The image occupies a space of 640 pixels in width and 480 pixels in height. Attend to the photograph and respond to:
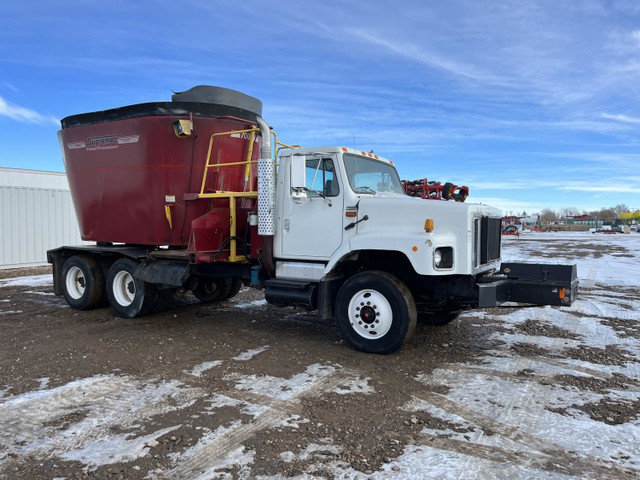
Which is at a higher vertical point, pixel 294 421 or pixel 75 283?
pixel 75 283

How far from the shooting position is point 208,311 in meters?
8.61

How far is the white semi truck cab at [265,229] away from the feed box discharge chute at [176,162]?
0.02m

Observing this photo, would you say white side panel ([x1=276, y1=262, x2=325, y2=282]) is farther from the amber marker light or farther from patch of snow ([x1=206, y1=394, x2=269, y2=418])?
patch of snow ([x1=206, y1=394, x2=269, y2=418])

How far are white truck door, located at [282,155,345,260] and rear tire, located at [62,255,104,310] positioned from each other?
13.8ft

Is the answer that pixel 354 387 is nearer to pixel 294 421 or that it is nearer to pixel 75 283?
pixel 294 421

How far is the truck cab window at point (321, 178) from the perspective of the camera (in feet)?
19.8

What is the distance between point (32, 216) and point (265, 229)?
13.4 meters

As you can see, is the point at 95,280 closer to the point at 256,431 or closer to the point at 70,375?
the point at 70,375

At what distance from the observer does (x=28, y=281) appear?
41.9 ft

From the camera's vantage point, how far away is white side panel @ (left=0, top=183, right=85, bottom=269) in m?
15.4

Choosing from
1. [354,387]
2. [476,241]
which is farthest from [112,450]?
[476,241]

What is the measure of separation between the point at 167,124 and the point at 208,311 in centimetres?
340

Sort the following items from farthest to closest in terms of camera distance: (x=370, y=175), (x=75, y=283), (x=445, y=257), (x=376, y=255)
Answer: (x=75, y=283) → (x=370, y=175) → (x=376, y=255) → (x=445, y=257)

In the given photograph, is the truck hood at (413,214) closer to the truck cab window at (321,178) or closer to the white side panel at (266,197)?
the truck cab window at (321,178)
